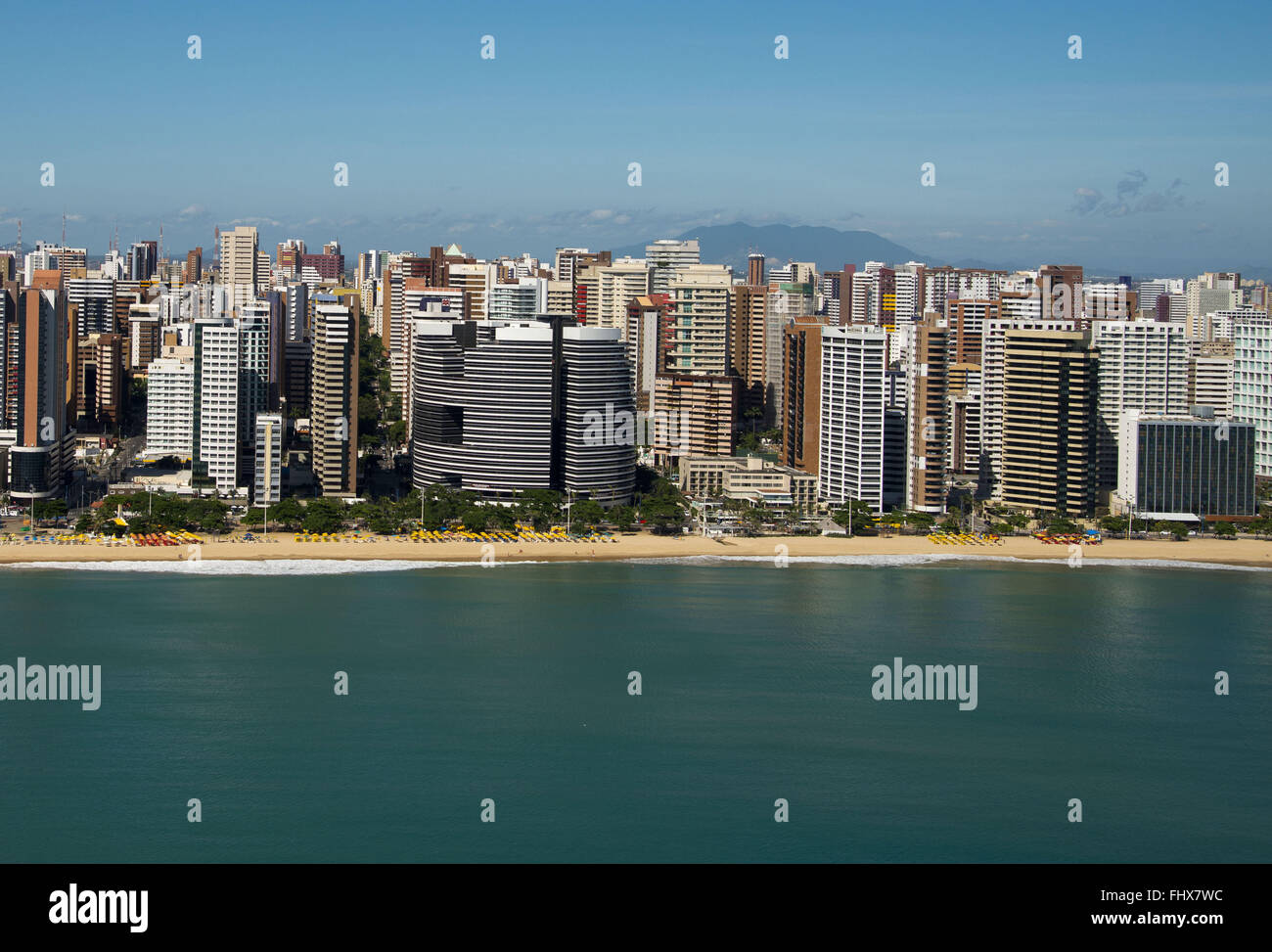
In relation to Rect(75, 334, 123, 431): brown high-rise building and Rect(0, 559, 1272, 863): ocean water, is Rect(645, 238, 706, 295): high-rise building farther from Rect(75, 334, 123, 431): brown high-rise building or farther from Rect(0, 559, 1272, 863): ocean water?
Rect(0, 559, 1272, 863): ocean water

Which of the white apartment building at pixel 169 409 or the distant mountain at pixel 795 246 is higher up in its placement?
the distant mountain at pixel 795 246

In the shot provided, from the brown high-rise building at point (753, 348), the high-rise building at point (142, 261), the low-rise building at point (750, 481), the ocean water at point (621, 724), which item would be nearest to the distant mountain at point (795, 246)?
the high-rise building at point (142, 261)

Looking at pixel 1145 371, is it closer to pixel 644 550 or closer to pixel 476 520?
pixel 644 550

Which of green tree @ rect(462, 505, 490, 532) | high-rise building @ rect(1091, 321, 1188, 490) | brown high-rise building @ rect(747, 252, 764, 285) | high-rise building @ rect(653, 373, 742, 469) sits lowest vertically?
green tree @ rect(462, 505, 490, 532)

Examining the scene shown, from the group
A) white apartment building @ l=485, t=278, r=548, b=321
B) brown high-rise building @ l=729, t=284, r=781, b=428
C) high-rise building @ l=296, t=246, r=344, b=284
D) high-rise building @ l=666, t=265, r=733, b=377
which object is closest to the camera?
high-rise building @ l=666, t=265, r=733, b=377

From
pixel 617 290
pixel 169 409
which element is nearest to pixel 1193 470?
pixel 169 409

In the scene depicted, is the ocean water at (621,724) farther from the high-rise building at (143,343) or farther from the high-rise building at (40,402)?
the high-rise building at (143,343)

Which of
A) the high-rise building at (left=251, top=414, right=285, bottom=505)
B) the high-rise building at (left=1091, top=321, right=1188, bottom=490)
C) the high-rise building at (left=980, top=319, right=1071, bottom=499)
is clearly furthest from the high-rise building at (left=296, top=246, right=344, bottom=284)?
the high-rise building at (left=1091, top=321, right=1188, bottom=490)
